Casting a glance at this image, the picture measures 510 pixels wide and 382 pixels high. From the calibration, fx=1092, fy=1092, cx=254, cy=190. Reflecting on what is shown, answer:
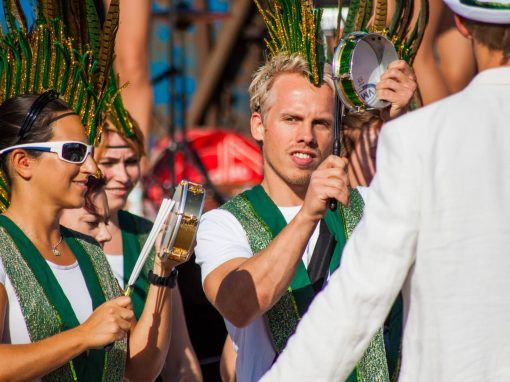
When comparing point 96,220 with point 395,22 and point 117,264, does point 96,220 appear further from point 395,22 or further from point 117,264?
point 395,22

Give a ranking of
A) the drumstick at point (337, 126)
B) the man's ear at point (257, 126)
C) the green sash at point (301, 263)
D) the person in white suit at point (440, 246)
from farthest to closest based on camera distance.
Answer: the man's ear at point (257, 126), the green sash at point (301, 263), the drumstick at point (337, 126), the person in white suit at point (440, 246)

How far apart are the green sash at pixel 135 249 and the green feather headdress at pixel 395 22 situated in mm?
1084

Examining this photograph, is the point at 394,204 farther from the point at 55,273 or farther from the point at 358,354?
the point at 55,273

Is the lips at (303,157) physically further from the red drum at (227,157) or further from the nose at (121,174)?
the red drum at (227,157)

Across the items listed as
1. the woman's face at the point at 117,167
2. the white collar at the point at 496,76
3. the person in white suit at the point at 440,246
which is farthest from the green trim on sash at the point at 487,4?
the woman's face at the point at 117,167

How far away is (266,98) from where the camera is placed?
324cm

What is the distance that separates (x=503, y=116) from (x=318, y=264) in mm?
1033

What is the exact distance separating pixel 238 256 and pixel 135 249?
44.7 inches

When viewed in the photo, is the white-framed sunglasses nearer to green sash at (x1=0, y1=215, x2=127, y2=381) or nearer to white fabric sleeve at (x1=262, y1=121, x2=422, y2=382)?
green sash at (x1=0, y1=215, x2=127, y2=381)

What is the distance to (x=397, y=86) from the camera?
108 inches

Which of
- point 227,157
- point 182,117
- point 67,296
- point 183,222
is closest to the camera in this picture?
point 183,222

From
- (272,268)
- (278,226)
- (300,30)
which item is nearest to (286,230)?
(272,268)

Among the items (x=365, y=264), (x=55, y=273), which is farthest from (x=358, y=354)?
(x=55, y=273)

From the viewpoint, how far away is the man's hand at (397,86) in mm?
2727
